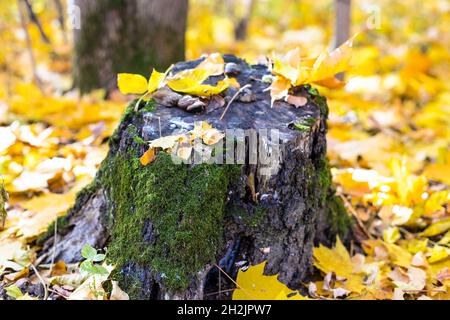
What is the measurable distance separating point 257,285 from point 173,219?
370 mm

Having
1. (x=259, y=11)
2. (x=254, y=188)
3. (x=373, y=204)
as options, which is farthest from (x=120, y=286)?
(x=259, y=11)

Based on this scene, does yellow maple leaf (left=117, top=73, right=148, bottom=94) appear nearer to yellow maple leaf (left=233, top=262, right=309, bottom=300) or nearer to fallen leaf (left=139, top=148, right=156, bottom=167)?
fallen leaf (left=139, top=148, right=156, bottom=167)

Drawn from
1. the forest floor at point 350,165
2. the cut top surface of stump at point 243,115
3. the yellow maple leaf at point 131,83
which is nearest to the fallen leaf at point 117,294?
the forest floor at point 350,165

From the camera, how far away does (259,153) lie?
1.87 m

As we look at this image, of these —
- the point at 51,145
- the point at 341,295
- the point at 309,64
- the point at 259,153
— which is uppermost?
the point at 309,64

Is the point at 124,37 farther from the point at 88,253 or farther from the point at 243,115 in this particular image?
the point at 88,253

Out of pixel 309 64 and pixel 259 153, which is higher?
pixel 309 64

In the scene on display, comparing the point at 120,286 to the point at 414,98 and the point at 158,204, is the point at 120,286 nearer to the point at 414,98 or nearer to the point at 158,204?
the point at 158,204

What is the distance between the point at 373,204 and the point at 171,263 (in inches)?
50.7

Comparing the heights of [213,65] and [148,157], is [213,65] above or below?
above

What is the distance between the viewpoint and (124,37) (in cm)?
402

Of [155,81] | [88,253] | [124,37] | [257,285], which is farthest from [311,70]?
[124,37]

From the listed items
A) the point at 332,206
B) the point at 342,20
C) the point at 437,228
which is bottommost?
the point at 437,228

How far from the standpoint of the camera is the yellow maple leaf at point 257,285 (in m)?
1.81
